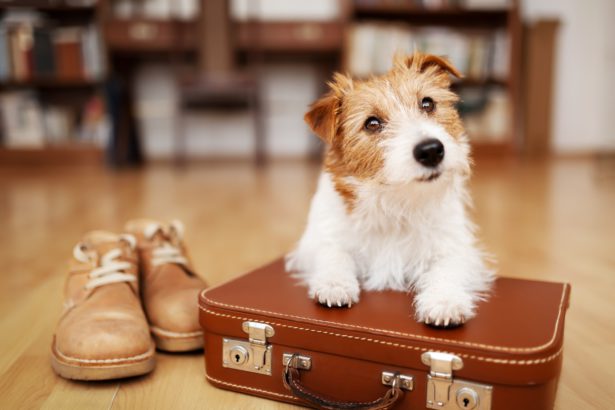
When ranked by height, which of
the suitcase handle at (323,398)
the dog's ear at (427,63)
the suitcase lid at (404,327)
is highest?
the dog's ear at (427,63)

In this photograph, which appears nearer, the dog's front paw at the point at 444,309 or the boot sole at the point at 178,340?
the dog's front paw at the point at 444,309

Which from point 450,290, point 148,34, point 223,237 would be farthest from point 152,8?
point 450,290

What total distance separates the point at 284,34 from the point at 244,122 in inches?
43.0

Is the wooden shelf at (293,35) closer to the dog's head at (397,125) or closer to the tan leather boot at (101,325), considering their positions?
the dog's head at (397,125)

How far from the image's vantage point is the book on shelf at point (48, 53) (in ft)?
17.0

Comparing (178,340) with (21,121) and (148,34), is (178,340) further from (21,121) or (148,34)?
(21,121)

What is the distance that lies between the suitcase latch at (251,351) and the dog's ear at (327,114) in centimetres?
42

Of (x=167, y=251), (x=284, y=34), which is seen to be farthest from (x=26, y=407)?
(x=284, y=34)

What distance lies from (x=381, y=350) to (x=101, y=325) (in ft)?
1.77

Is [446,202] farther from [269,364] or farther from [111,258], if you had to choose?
[111,258]

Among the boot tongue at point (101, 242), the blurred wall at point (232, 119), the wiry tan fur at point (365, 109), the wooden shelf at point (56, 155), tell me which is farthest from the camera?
the blurred wall at point (232, 119)

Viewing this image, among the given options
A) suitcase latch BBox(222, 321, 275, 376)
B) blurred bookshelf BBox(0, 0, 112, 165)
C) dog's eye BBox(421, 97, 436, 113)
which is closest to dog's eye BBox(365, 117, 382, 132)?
dog's eye BBox(421, 97, 436, 113)

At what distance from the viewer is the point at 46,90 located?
18.6 feet

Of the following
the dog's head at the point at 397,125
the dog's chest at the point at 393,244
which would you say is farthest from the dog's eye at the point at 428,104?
the dog's chest at the point at 393,244
